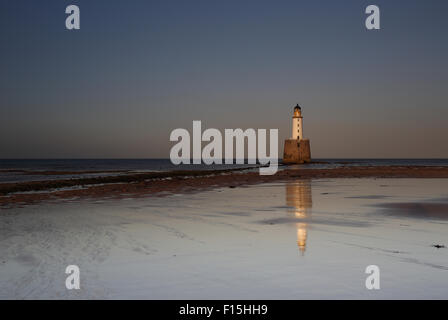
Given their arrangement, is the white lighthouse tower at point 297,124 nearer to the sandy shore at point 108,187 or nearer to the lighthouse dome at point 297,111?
the lighthouse dome at point 297,111

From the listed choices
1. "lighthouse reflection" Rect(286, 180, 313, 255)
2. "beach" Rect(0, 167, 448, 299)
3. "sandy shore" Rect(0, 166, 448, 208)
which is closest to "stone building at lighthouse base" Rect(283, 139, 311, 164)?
"sandy shore" Rect(0, 166, 448, 208)

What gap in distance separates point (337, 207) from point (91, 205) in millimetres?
8978

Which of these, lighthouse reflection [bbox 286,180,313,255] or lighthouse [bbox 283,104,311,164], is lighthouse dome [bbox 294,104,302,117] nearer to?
lighthouse [bbox 283,104,311,164]

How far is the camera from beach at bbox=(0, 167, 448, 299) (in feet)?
18.1

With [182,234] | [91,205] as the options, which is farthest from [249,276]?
[91,205]

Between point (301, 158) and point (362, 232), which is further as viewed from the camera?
point (301, 158)

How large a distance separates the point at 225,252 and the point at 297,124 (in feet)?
286

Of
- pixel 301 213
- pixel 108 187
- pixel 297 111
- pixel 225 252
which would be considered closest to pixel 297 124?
pixel 297 111

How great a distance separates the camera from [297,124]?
305 feet

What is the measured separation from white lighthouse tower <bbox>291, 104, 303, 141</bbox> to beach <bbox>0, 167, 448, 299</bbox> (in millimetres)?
79687

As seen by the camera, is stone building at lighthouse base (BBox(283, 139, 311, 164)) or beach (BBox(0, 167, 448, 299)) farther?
stone building at lighthouse base (BBox(283, 139, 311, 164))

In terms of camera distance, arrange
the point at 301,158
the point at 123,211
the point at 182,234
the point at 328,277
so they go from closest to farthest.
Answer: the point at 328,277 → the point at 182,234 → the point at 123,211 → the point at 301,158
